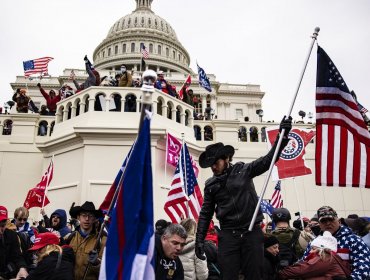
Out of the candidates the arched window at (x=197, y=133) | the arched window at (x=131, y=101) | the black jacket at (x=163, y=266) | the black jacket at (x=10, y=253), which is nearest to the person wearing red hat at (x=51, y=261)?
the black jacket at (x=163, y=266)

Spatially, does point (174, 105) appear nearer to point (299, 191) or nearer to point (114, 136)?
point (114, 136)

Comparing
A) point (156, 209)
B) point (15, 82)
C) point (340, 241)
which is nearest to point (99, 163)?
point (156, 209)

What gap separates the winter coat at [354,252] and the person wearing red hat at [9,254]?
4014mm

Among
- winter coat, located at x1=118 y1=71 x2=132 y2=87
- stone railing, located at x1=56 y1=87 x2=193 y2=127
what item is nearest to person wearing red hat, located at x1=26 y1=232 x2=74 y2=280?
stone railing, located at x1=56 y1=87 x2=193 y2=127

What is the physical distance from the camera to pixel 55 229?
263 inches

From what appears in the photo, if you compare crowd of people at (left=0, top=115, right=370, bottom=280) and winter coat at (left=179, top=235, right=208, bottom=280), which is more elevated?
crowd of people at (left=0, top=115, right=370, bottom=280)

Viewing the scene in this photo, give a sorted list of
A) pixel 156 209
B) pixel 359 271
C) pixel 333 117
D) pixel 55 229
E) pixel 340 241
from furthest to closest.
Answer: pixel 156 209 → pixel 55 229 → pixel 333 117 → pixel 340 241 → pixel 359 271

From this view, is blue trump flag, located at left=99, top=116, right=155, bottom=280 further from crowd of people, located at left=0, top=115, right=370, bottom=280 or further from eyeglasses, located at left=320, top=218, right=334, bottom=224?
eyeglasses, located at left=320, top=218, right=334, bottom=224

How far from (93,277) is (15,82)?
62308 millimetres

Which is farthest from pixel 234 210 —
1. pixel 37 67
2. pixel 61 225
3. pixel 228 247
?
pixel 37 67

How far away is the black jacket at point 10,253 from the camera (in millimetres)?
5086

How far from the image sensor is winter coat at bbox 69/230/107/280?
421 cm

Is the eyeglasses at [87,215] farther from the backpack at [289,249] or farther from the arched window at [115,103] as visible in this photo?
the arched window at [115,103]

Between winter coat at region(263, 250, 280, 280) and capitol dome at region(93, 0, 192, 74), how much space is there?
69.1 metres
